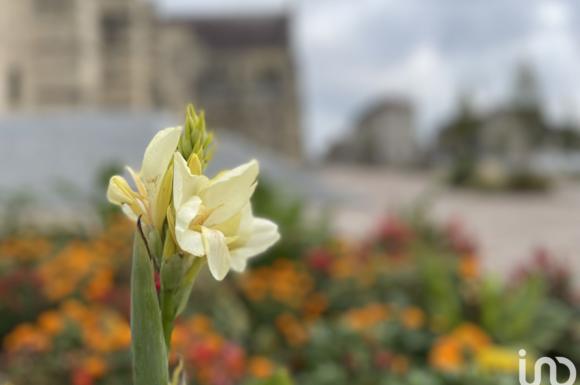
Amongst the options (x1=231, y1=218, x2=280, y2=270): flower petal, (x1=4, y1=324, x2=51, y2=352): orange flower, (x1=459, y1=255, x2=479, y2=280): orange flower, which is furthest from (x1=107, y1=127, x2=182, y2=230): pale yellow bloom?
(x1=459, y1=255, x2=479, y2=280): orange flower

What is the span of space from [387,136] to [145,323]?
32623 millimetres

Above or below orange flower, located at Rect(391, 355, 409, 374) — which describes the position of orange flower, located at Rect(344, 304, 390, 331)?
above

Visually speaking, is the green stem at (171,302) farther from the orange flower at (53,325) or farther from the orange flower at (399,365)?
the orange flower at (53,325)

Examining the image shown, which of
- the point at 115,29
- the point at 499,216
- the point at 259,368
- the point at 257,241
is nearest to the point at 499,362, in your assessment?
the point at 259,368

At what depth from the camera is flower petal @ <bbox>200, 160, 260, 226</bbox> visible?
64cm

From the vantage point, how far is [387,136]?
107ft

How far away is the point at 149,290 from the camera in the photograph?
1.92ft

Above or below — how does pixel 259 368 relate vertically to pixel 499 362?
below

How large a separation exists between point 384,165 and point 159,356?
99.0 feet

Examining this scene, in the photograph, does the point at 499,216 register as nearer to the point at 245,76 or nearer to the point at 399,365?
the point at 399,365

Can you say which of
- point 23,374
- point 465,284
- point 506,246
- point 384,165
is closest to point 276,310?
point 465,284

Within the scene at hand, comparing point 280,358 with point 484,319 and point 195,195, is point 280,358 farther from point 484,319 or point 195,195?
point 195,195

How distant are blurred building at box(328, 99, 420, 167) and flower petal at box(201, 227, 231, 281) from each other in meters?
29.9

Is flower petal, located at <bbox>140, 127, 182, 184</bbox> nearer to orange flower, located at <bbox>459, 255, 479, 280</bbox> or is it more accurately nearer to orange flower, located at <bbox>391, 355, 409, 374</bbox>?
orange flower, located at <bbox>391, 355, 409, 374</bbox>
